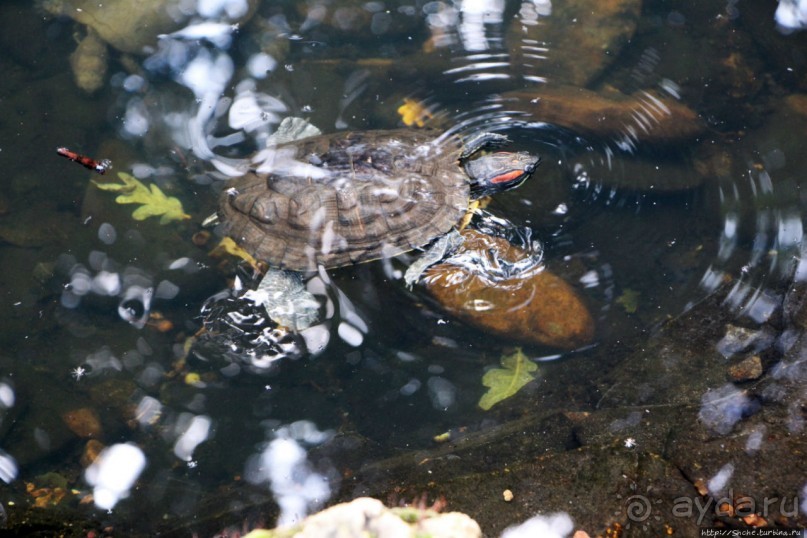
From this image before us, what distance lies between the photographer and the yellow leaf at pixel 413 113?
5.02 meters

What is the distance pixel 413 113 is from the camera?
5094 millimetres

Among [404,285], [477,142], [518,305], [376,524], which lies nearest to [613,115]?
[477,142]

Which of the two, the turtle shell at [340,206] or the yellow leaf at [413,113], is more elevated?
the yellow leaf at [413,113]

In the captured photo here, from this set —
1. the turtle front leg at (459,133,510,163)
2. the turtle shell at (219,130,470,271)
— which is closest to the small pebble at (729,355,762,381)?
the turtle shell at (219,130,470,271)

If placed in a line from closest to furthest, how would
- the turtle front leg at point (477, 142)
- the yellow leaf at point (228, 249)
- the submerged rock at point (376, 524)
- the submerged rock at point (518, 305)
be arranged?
the submerged rock at point (376, 524)
the submerged rock at point (518, 305)
the turtle front leg at point (477, 142)
the yellow leaf at point (228, 249)

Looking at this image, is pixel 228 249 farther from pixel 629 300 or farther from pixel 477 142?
pixel 629 300

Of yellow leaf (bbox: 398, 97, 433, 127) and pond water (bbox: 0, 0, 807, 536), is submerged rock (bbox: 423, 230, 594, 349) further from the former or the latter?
yellow leaf (bbox: 398, 97, 433, 127)

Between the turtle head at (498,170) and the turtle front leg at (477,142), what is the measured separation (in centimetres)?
8

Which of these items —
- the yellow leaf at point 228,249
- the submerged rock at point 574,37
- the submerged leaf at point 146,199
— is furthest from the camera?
the submerged rock at point 574,37

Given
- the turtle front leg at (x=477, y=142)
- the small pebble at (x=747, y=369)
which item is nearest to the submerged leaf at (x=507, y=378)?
the small pebble at (x=747, y=369)

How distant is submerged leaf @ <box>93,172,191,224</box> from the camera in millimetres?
4926

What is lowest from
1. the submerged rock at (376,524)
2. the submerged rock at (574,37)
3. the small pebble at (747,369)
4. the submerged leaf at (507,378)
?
the submerged leaf at (507,378)

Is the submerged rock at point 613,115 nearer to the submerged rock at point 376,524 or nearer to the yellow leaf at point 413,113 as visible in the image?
the yellow leaf at point 413,113

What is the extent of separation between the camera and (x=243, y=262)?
476 centimetres
